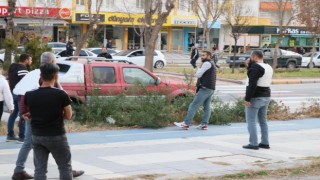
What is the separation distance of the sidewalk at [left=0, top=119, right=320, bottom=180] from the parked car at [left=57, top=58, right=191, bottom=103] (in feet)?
4.60

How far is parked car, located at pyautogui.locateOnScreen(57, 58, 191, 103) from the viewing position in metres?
13.5

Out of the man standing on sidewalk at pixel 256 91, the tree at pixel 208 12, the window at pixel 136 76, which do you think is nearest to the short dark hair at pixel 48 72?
the man standing on sidewalk at pixel 256 91

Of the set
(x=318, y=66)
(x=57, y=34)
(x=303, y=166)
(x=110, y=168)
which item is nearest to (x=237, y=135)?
(x=303, y=166)

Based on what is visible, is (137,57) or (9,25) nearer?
(9,25)

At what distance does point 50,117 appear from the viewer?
6.30 m

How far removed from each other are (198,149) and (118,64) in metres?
4.76

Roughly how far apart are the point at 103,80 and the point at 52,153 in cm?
776

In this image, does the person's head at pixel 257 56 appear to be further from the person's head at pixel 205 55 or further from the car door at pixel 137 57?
the car door at pixel 137 57

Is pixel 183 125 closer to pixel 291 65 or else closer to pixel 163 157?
pixel 163 157

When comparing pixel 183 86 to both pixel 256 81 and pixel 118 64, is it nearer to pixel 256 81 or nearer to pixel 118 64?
pixel 118 64

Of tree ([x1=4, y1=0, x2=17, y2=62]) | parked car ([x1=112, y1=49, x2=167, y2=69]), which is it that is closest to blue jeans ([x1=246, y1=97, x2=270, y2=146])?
tree ([x1=4, y1=0, x2=17, y2=62])

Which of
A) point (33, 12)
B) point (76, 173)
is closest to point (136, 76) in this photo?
point (76, 173)

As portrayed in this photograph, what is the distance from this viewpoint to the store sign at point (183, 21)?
2404 inches

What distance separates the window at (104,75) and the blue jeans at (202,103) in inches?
93.5
